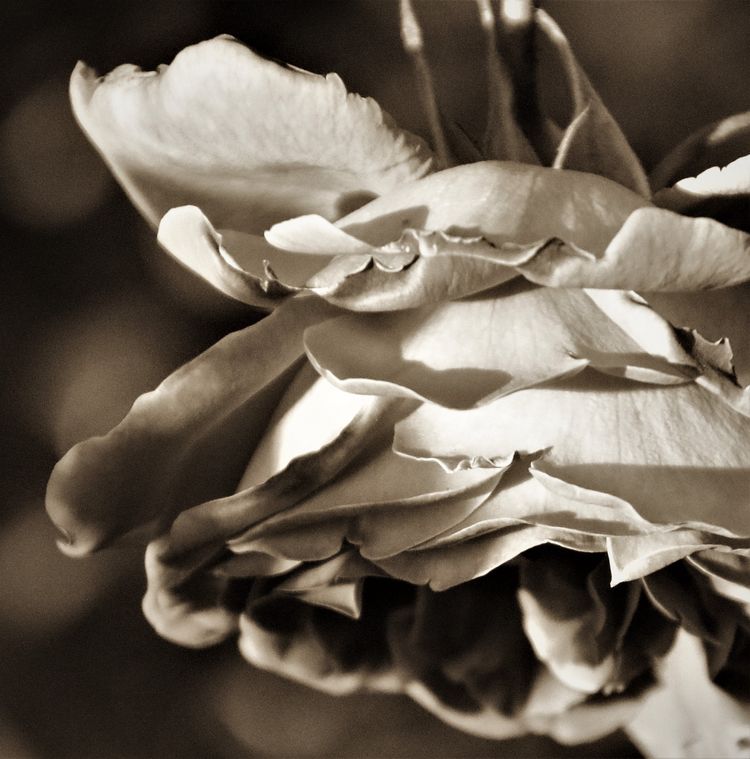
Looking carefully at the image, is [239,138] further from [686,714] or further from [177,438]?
[686,714]

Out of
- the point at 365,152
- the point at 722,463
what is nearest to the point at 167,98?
the point at 365,152

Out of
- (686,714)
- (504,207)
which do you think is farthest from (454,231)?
(686,714)

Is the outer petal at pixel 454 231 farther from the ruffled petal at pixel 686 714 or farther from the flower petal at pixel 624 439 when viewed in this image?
the ruffled petal at pixel 686 714

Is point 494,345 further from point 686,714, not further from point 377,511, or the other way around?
point 686,714

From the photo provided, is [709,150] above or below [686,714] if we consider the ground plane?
above

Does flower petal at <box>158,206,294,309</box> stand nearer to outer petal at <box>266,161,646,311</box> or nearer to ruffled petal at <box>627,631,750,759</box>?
outer petal at <box>266,161,646,311</box>

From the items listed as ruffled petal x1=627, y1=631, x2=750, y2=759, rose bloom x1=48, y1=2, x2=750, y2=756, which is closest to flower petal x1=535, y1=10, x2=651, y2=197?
rose bloom x1=48, y1=2, x2=750, y2=756
